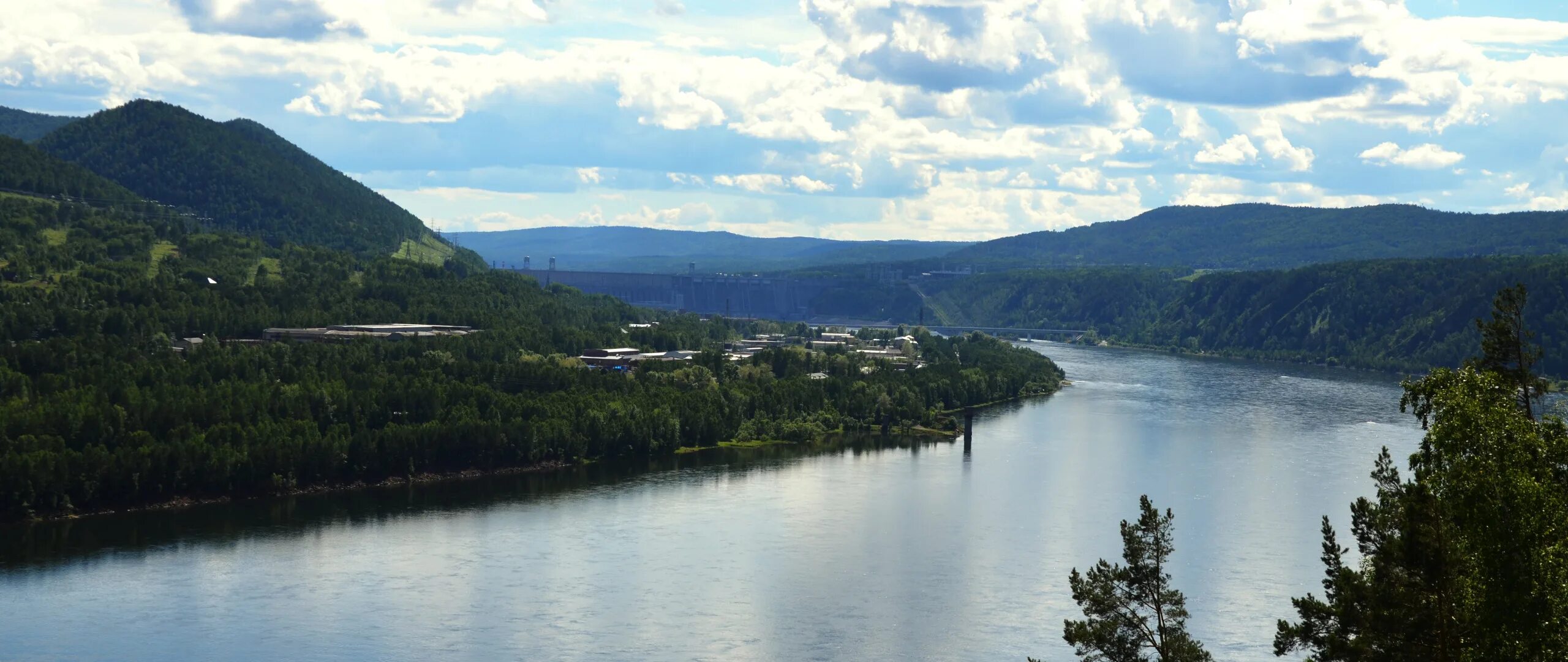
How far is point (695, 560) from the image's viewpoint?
53625mm

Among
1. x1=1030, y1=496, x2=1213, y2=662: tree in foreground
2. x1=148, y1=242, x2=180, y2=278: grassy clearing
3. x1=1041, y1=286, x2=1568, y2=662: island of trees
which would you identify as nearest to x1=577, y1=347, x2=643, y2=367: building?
x1=148, y1=242, x2=180, y2=278: grassy clearing

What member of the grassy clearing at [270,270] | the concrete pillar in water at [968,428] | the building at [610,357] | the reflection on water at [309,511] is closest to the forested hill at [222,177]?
the grassy clearing at [270,270]

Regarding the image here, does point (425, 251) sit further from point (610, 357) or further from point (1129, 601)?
point (1129, 601)

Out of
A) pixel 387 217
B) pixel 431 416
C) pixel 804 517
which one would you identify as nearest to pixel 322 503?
pixel 431 416

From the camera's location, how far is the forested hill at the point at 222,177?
516ft

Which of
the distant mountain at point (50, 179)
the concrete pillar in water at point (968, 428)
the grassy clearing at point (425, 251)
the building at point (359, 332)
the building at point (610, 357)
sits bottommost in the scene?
the concrete pillar in water at point (968, 428)

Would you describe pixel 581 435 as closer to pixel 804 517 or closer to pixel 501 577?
pixel 804 517

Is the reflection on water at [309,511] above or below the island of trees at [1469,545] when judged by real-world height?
below

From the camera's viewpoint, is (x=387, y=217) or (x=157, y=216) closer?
(x=157, y=216)

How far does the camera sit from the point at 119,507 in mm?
60844

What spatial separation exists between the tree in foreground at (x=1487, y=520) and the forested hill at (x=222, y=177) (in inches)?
5342

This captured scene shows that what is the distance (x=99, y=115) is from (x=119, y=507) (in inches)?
4851

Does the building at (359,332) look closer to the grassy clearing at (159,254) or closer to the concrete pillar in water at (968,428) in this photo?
the grassy clearing at (159,254)

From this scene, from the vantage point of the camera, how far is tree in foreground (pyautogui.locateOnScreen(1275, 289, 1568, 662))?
19812 millimetres
